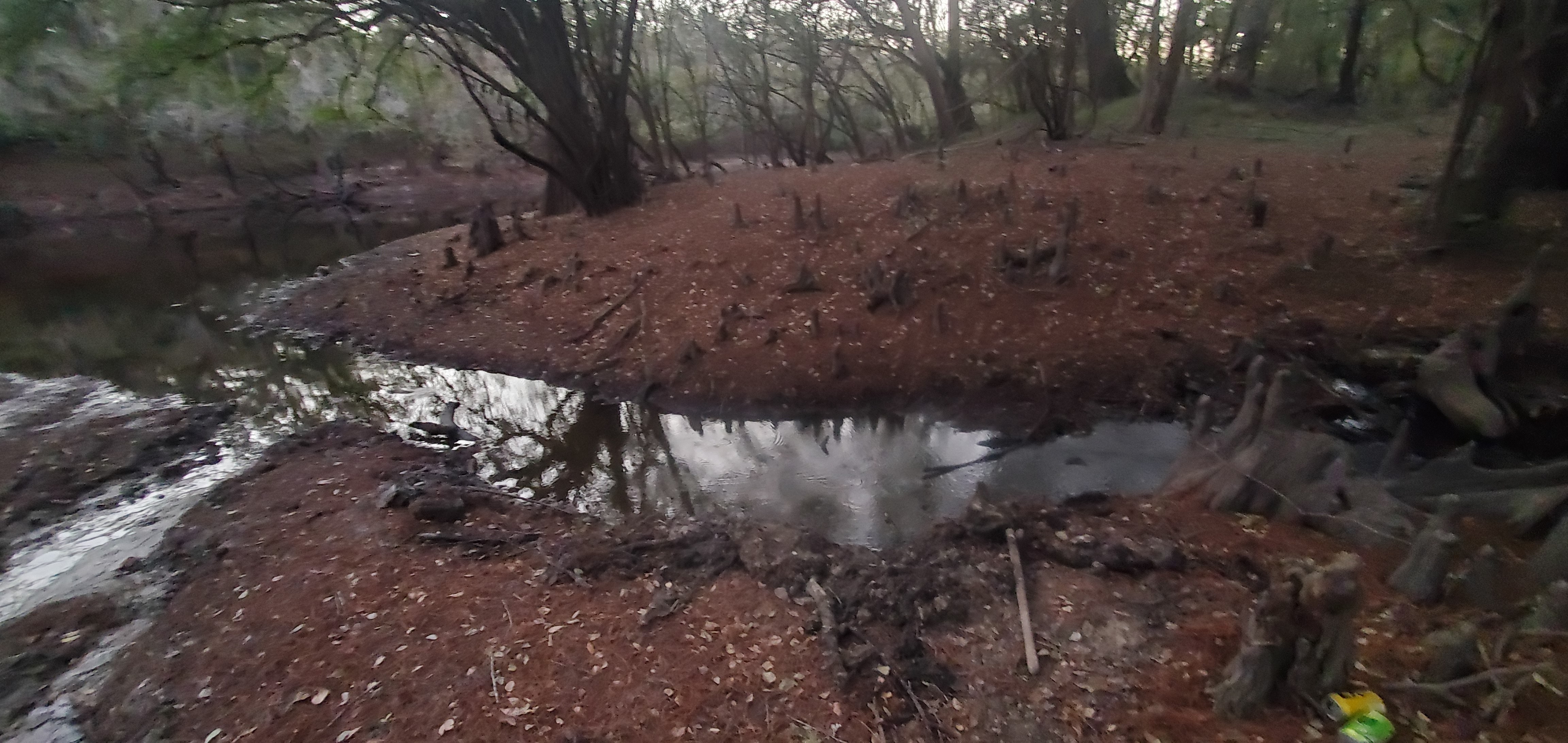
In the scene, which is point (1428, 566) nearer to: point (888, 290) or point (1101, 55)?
point (888, 290)

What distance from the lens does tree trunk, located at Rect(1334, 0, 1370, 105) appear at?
16172mm

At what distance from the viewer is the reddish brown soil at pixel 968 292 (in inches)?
339

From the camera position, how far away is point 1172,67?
14641mm

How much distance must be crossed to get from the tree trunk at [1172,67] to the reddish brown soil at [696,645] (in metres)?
12.0

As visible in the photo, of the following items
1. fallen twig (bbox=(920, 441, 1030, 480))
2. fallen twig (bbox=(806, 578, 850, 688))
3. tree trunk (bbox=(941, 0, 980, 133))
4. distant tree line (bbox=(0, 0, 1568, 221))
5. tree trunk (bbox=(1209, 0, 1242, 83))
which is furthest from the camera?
tree trunk (bbox=(941, 0, 980, 133))

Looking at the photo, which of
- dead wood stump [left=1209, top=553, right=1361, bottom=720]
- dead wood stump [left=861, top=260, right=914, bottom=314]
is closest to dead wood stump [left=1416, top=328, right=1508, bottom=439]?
dead wood stump [left=1209, top=553, right=1361, bottom=720]

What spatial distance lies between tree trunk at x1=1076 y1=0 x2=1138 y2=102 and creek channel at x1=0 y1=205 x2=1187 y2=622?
10.7 meters

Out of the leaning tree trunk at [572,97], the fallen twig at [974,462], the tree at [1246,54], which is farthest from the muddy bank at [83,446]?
the tree at [1246,54]

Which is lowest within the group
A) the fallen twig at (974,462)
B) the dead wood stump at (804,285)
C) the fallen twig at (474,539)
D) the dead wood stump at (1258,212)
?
the fallen twig at (974,462)

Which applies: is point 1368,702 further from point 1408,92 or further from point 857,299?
point 1408,92

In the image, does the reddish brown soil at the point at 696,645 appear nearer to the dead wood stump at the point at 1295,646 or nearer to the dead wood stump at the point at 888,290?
the dead wood stump at the point at 1295,646

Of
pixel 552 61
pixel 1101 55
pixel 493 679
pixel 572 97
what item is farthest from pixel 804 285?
pixel 1101 55

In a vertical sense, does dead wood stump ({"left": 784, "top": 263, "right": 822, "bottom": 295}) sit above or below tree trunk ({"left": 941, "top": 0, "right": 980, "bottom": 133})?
below

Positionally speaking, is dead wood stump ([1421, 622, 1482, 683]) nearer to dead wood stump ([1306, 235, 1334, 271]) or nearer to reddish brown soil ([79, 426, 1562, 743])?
reddish brown soil ([79, 426, 1562, 743])
